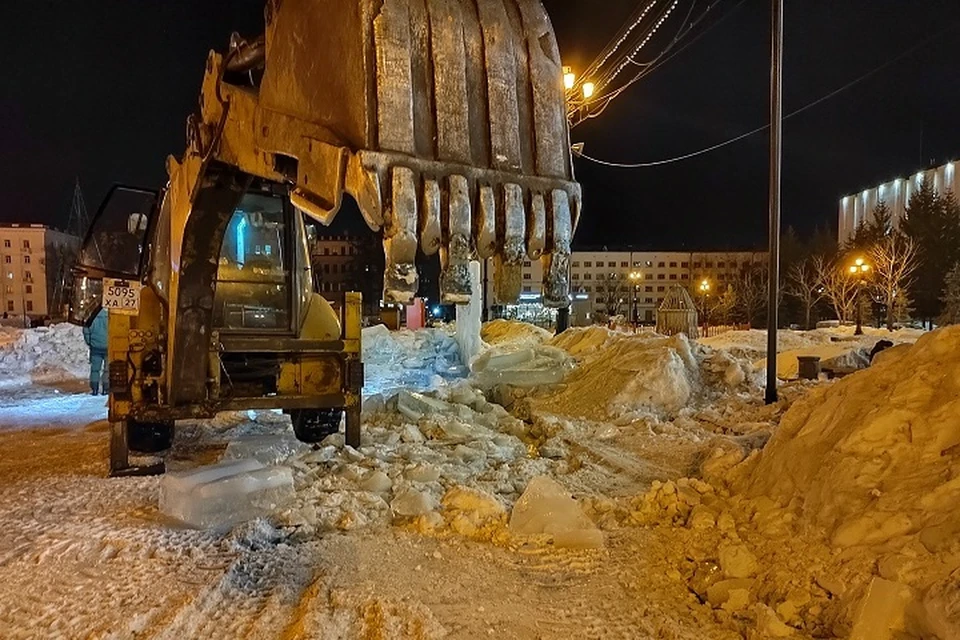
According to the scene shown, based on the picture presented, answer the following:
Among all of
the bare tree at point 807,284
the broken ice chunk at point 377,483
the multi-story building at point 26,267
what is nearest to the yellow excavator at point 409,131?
→ the broken ice chunk at point 377,483

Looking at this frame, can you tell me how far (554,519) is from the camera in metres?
4.80

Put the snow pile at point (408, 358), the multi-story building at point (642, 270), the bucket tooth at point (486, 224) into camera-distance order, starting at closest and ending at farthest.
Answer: the bucket tooth at point (486, 224) < the snow pile at point (408, 358) < the multi-story building at point (642, 270)

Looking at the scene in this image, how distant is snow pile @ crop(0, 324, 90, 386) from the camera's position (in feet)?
52.7

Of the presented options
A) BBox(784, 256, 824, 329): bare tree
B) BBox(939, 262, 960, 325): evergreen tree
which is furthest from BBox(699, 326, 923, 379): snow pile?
BBox(784, 256, 824, 329): bare tree

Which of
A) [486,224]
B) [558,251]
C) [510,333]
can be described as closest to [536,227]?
[558,251]

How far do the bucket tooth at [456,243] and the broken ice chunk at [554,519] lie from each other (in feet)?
8.60

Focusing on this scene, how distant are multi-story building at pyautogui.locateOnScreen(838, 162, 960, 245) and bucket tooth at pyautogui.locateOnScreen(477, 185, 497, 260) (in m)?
57.4

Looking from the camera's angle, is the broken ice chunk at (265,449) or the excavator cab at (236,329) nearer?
the excavator cab at (236,329)

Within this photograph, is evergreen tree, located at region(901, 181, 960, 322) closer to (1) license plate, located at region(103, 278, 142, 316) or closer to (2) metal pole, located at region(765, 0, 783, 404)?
(2) metal pole, located at region(765, 0, 783, 404)

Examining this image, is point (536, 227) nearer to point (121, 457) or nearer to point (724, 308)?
point (121, 457)

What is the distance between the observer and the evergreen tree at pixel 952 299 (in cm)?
3404

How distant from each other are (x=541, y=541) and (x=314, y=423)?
148 inches

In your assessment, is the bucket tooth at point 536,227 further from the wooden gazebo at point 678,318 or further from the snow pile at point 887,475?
the wooden gazebo at point 678,318

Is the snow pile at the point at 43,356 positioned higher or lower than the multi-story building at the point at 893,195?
lower
